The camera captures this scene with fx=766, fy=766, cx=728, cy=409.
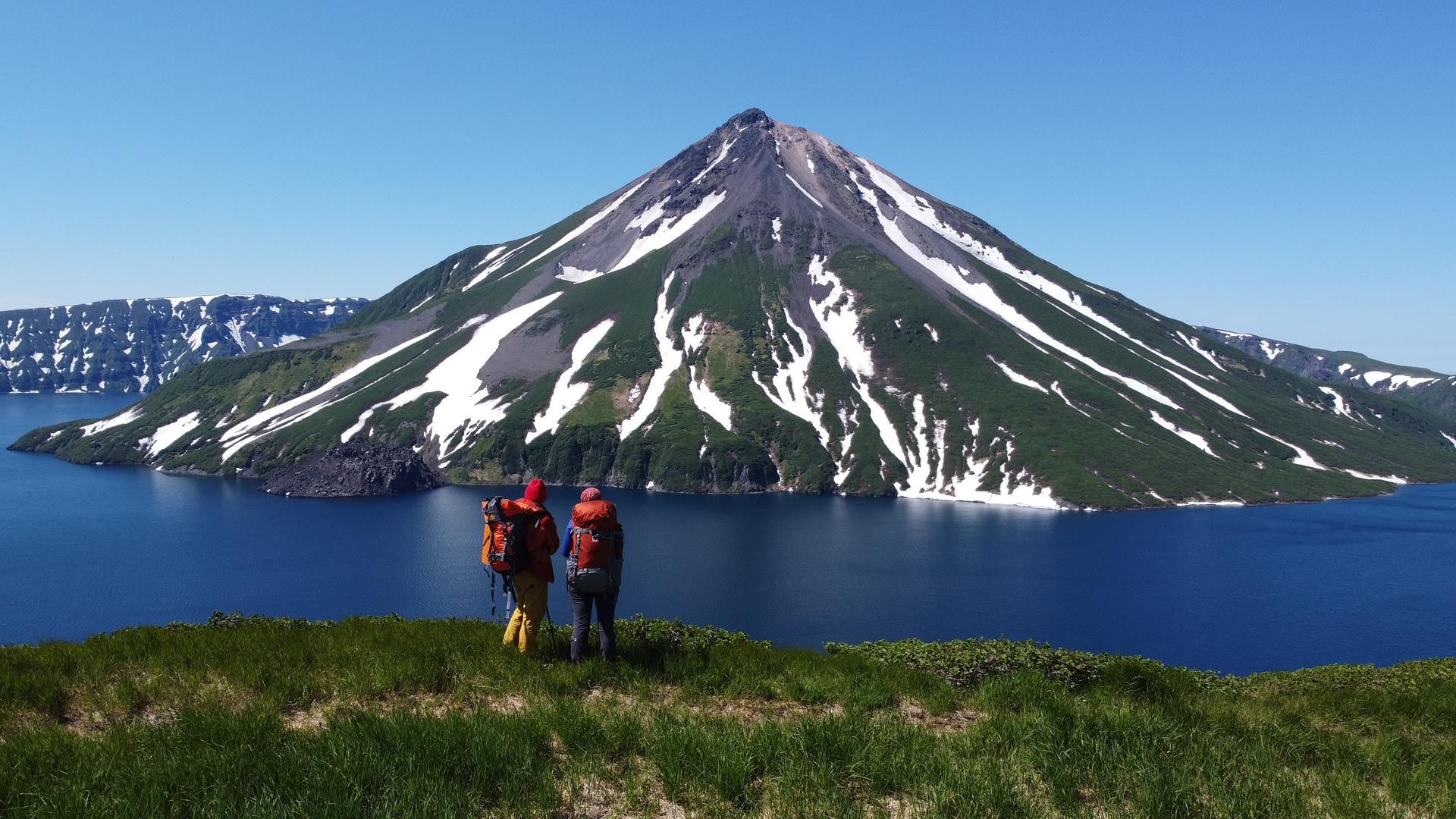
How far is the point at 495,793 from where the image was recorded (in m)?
7.77

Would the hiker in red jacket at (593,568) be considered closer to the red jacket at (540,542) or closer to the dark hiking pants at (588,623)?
the dark hiking pants at (588,623)

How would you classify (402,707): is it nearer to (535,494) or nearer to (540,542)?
(540,542)

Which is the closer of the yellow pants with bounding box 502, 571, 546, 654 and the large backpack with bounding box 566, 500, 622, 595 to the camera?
the large backpack with bounding box 566, 500, 622, 595

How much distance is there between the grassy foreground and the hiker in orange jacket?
0.51 meters

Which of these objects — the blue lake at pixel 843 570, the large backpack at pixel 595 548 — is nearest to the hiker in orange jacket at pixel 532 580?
the large backpack at pixel 595 548

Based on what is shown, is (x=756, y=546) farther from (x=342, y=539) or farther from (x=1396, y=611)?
(x=1396, y=611)

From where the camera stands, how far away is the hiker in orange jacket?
1330cm

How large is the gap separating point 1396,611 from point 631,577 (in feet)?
321

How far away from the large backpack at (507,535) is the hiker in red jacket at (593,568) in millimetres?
786

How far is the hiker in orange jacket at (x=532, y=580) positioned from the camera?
524 inches

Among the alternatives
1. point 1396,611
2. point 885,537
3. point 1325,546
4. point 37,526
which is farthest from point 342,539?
point 1325,546

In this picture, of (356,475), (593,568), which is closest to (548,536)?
(593,568)

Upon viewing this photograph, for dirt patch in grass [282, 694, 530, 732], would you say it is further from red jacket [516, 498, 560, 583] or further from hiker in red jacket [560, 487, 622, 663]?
red jacket [516, 498, 560, 583]

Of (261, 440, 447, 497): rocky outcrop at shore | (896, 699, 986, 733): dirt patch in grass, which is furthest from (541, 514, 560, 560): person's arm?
(261, 440, 447, 497): rocky outcrop at shore
